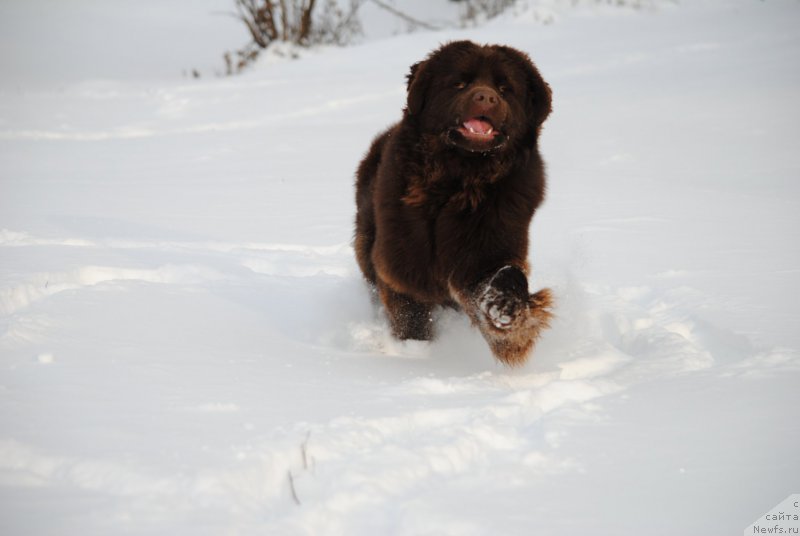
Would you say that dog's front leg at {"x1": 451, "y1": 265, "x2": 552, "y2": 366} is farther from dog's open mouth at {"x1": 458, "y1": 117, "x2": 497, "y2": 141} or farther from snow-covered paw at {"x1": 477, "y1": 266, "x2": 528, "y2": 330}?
dog's open mouth at {"x1": 458, "y1": 117, "x2": 497, "y2": 141}

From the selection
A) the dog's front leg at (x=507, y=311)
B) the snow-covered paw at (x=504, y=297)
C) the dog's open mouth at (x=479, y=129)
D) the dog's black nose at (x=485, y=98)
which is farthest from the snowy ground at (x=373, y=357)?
the dog's black nose at (x=485, y=98)

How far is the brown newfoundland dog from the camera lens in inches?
123

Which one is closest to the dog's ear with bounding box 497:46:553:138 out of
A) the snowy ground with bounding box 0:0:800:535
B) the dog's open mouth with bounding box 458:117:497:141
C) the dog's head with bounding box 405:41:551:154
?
the dog's head with bounding box 405:41:551:154

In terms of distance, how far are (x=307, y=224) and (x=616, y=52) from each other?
7887 mm

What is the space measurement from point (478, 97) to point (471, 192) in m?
0.42

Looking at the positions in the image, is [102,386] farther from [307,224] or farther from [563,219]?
[563,219]

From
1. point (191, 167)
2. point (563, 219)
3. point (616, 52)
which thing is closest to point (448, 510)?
point (563, 219)

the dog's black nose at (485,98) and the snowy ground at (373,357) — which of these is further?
the dog's black nose at (485,98)

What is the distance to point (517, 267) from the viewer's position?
3.19m

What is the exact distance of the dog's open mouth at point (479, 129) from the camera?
3102 millimetres

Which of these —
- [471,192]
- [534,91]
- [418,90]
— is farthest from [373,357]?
[534,91]

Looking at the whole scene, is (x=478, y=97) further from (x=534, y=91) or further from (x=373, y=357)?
(x=373, y=357)

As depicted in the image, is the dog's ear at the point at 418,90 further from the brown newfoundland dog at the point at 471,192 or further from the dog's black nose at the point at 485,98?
the dog's black nose at the point at 485,98

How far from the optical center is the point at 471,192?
10.6 ft
